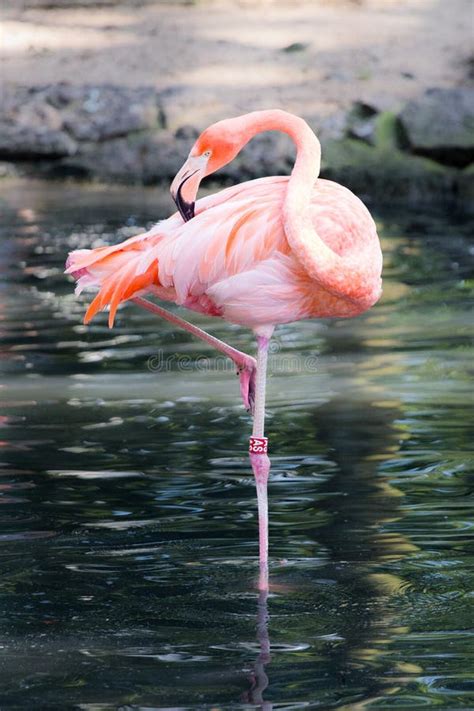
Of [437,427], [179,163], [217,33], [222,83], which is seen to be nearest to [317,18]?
[217,33]

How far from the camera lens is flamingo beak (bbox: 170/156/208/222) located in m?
3.88

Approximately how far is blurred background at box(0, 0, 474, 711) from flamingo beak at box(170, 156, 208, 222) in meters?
0.97

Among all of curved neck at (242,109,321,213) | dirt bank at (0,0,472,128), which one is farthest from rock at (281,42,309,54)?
curved neck at (242,109,321,213)

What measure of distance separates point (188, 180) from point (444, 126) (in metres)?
8.32

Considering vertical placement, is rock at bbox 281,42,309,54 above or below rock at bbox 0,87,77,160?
above

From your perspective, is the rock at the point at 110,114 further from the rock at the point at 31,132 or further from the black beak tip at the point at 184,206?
the black beak tip at the point at 184,206

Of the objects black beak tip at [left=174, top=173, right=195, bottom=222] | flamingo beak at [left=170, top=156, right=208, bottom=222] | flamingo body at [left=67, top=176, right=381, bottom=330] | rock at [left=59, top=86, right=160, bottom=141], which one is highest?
flamingo beak at [left=170, top=156, right=208, bottom=222]

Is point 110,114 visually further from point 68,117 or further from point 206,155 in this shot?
point 206,155

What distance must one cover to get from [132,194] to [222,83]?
1.74 metres

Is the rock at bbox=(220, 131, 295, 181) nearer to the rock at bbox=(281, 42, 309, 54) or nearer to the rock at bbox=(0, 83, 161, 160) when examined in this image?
the rock at bbox=(0, 83, 161, 160)

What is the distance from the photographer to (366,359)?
6277 mm

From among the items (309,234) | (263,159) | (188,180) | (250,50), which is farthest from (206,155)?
(250,50)

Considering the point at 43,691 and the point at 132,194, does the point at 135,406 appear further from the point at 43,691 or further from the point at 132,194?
the point at 132,194

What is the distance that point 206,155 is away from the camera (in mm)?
3906
